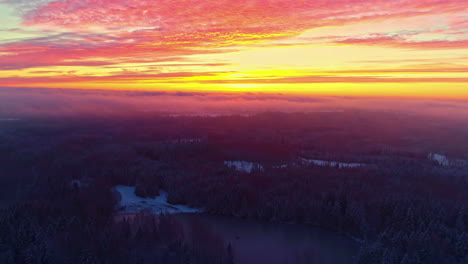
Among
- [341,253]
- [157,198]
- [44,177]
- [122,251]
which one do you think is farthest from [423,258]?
[44,177]

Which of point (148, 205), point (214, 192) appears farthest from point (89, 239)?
point (214, 192)

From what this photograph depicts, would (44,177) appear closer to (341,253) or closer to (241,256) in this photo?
(241,256)

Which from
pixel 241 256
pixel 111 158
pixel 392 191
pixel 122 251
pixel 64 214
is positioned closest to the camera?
pixel 122 251

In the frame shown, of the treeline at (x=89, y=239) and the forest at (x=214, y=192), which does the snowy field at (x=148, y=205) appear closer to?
the forest at (x=214, y=192)

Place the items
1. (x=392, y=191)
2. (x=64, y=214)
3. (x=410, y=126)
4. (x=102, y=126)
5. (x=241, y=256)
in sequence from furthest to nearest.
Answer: (x=410, y=126) < (x=102, y=126) < (x=392, y=191) < (x=64, y=214) < (x=241, y=256)

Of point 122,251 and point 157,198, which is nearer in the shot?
point 122,251

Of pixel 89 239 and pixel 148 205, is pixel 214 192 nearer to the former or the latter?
pixel 148 205

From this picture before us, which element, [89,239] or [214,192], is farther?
[214,192]

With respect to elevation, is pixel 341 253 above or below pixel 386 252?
below
